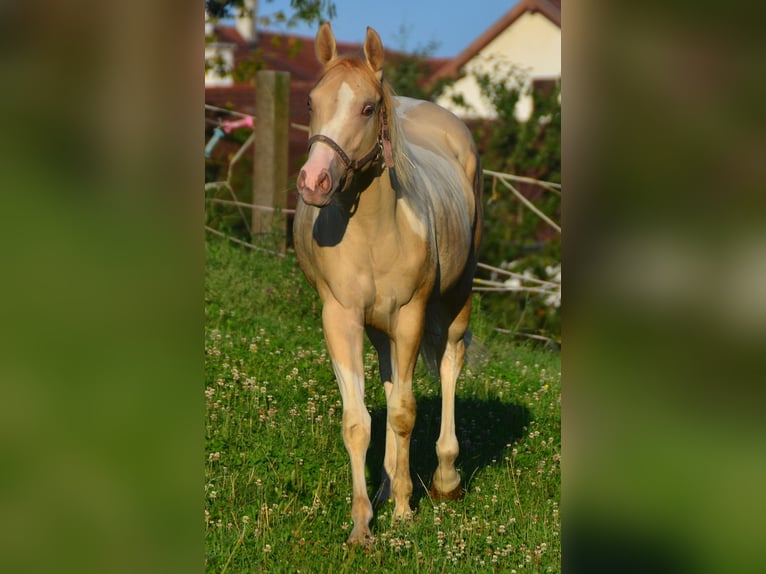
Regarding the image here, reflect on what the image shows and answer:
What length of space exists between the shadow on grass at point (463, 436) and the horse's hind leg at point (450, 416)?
115 millimetres

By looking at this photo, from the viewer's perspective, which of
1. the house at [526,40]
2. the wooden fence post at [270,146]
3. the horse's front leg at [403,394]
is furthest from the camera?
the house at [526,40]

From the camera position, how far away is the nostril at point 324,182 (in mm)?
4035

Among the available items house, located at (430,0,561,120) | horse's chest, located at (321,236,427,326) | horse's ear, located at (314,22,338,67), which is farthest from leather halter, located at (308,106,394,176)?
house, located at (430,0,561,120)

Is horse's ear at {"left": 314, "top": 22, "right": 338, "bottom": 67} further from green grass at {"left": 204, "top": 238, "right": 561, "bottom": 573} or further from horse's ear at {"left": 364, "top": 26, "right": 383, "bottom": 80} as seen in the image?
green grass at {"left": 204, "top": 238, "right": 561, "bottom": 573}

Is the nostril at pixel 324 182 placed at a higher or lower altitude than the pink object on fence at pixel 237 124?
higher

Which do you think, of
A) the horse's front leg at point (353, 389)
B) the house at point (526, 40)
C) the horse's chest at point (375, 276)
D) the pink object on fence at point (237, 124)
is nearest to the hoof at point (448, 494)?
the horse's front leg at point (353, 389)

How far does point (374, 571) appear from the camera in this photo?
435cm

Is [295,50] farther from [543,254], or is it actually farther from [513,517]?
[513,517]

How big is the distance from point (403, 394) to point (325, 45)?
175cm
